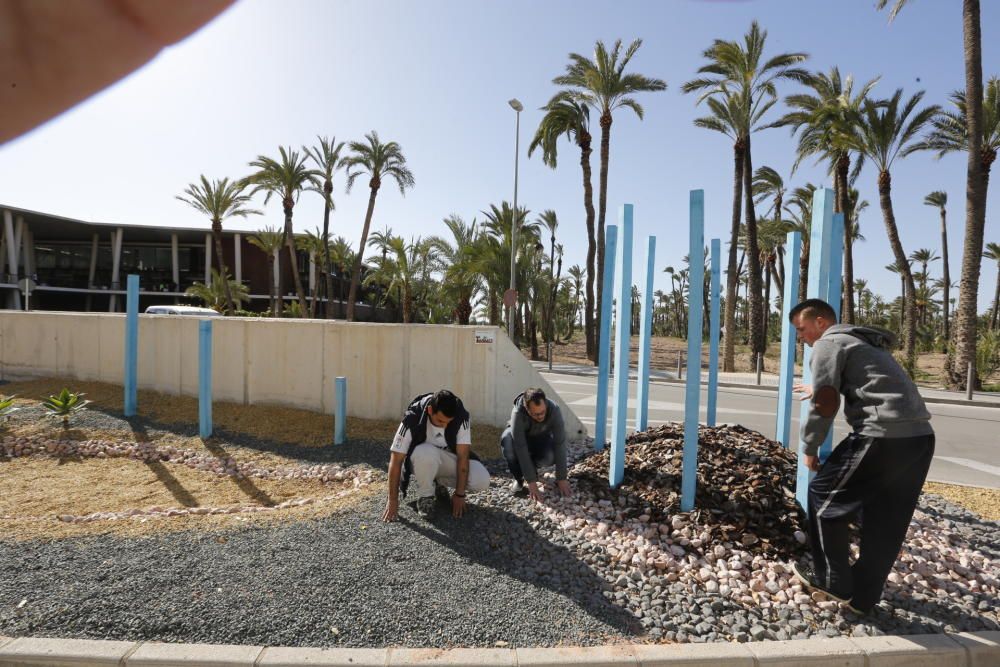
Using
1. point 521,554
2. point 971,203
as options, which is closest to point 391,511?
point 521,554

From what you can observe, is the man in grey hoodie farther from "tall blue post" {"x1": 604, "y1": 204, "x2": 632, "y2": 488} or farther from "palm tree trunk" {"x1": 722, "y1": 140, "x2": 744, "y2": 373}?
"palm tree trunk" {"x1": 722, "y1": 140, "x2": 744, "y2": 373}

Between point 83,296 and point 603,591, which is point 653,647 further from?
point 83,296

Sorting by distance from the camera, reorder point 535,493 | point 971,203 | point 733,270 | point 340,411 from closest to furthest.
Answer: point 535,493 → point 340,411 → point 971,203 → point 733,270

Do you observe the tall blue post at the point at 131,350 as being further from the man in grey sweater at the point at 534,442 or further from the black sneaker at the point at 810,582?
the black sneaker at the point at 810,582

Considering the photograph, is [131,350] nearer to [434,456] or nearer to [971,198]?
[434,456]

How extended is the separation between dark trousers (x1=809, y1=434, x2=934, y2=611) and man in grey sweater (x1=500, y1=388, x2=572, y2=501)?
2.18m

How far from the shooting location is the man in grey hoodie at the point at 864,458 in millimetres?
2791

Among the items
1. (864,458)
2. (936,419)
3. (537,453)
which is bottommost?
(936,419)

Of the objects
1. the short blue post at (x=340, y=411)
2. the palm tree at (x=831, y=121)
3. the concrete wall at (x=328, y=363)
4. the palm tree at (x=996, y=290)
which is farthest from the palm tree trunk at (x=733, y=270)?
the palm tree at (x=996, y=290)

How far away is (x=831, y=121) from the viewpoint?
63.7 ft

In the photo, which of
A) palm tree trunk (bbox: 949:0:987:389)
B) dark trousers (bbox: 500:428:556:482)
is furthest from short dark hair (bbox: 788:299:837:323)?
palm tree trunk (bbox: 949:0:987:389)

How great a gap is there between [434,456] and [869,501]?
2970 mm

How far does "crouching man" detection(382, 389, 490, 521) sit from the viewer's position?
421 centimetres

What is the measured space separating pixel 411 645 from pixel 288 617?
72 cm
